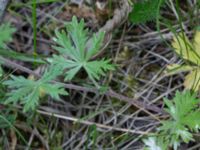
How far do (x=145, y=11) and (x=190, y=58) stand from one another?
1.01ft

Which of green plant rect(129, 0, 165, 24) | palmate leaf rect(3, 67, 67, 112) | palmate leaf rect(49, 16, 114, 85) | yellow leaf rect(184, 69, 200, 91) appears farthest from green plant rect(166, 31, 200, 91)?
palmate leaf rect(3, 67, 67, 112)

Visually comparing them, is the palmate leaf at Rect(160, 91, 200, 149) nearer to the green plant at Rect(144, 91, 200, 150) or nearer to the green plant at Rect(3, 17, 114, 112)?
the green plant at Rect(144, 91, 200, 150)

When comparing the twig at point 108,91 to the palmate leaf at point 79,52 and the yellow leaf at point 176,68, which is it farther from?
the yellow leaf at point 176,68

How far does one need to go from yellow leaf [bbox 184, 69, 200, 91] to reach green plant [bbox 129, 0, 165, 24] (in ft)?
1.05

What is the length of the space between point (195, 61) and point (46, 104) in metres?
0.79

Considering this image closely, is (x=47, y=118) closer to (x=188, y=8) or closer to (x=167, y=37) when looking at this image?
(x=167, y=37)

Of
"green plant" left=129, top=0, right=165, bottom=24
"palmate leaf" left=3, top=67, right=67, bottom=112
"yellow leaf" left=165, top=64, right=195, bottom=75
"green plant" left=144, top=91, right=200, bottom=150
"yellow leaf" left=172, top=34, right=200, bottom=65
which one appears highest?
"green plant" left=129, top=0, right=165, bottom=24

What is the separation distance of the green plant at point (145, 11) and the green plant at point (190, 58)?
0.16m

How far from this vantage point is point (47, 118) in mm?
2207

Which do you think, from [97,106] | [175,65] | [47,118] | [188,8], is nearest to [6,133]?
[47,118]

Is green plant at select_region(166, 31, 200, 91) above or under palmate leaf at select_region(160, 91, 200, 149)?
above

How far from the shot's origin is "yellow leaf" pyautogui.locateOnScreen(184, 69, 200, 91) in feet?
6.50

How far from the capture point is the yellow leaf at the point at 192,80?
1.98 m

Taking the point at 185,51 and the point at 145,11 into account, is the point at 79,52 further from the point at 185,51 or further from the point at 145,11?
the point at 185,51
